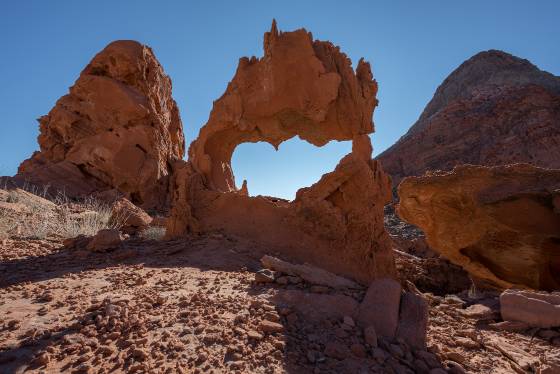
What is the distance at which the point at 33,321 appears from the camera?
236 centimetres

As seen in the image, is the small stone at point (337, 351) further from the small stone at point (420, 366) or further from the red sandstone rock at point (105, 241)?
the red sandstone rock at point (105, 241)

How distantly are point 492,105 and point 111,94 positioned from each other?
29.6 m

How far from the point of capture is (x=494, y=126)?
28328 mm

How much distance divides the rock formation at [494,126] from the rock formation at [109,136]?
74.6 ft

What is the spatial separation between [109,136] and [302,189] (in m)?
10.6

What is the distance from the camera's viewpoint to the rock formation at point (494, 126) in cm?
2503

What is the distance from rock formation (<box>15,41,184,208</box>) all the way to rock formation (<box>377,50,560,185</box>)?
22735mm

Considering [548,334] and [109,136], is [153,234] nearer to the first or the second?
[548,334]

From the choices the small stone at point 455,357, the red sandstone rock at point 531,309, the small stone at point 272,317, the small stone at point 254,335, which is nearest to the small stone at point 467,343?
the small stone at point 455,357

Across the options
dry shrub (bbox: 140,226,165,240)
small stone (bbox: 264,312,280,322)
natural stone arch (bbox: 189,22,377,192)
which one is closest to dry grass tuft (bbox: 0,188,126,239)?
dry shrub (bbox: 140,226,165,240)

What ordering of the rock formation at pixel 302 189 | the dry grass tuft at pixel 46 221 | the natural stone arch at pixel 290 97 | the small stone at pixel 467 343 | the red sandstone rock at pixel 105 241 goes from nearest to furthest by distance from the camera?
the small stone at pixel 467 343, the red sandstone rock at pixel 105 241, the rock formation at pixel 302 189, the dry grass tuft at pixel 46 221, the natural stone arch at pixel 290 97

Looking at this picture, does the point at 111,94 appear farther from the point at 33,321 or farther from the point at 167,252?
the point at 33,321

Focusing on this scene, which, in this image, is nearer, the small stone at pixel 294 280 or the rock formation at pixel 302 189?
the small stone at pixel 294 280

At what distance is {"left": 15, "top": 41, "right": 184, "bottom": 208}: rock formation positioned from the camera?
13453 millimetres
